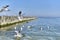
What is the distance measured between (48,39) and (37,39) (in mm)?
784

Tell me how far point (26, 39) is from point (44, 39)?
3.93ft

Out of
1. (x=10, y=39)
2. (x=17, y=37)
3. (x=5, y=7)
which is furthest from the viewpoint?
(x=5, y=7)

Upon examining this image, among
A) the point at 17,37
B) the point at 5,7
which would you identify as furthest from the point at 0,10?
the point at 17,37

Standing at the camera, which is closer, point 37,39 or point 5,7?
point 37,39

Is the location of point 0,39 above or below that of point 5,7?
below

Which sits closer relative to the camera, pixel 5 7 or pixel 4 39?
pixel 4 39

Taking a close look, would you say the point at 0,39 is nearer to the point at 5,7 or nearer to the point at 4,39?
the point at 4,39

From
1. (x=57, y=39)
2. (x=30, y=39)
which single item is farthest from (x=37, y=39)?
(x=57, y=39)

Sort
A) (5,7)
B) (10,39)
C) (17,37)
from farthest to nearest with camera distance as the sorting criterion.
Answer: (5,7) → (17,37) → (10,39)

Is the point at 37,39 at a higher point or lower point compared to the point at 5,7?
lower

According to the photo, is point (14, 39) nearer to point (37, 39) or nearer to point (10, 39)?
point (10, 39)

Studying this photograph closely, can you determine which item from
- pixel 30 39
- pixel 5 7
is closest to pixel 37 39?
pixel 30 39

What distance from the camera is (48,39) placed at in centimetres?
1587

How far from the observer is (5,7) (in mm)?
23266
